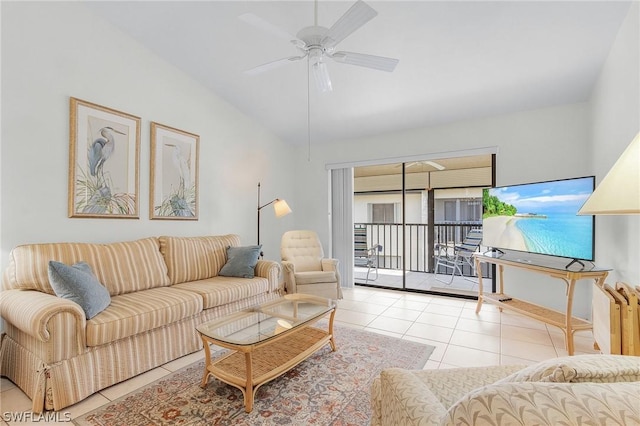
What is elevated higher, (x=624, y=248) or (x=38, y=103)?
(x=38, y=103)

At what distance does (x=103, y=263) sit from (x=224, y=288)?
102cm

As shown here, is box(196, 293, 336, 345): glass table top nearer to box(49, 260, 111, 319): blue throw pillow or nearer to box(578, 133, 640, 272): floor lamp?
box(49, 260, 111, 319): blue throw pillow

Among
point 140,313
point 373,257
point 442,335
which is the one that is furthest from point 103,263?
point 373,257

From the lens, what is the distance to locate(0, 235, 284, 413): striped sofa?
5.74 feet

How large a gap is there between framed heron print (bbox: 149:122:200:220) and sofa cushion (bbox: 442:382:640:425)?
3407 millimetres

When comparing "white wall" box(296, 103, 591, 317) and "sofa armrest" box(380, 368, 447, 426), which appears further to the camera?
"white wall" box(296, 103, 591, 317)

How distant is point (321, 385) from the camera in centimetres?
201

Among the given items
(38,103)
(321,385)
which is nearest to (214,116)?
(38,103)

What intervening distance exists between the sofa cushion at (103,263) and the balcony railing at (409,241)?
3940 millimetres

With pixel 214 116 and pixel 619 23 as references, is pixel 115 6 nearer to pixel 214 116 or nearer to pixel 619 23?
pixel 214 116

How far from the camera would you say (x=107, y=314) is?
79.9 inches

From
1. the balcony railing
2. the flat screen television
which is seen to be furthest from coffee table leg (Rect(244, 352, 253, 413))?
the balcony railing

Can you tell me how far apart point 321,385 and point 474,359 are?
1301mm

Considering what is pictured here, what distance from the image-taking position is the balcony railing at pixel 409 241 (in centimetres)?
556
